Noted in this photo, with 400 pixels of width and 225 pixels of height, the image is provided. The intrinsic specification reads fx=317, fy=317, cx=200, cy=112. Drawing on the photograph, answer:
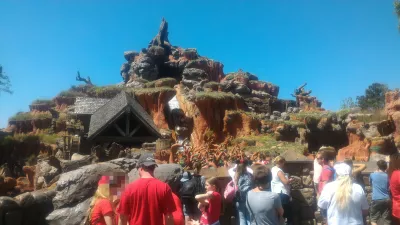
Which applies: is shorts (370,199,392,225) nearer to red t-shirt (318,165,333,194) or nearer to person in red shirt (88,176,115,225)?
red t-shirt (318,165,333,194)

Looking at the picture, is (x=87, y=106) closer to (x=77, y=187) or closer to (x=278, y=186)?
(x=77, y=187)

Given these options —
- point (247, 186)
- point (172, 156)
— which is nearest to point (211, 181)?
point (247, 186)

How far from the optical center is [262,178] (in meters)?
3.74

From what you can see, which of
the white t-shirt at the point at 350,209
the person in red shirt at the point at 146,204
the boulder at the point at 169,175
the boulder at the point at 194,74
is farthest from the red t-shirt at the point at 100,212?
the boulder at the point at 194,74

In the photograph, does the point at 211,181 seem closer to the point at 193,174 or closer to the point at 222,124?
the point at 193,174

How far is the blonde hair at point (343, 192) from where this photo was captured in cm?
393

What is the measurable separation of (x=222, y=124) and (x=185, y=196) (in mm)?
29999

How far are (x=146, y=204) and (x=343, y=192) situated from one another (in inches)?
96.3

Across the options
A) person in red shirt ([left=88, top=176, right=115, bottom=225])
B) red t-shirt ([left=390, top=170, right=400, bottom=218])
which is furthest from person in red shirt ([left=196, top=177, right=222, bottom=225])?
red t-shirt ([left=390, top=170, right=400, bottom=218])

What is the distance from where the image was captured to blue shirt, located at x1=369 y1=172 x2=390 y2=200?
5.62 meters

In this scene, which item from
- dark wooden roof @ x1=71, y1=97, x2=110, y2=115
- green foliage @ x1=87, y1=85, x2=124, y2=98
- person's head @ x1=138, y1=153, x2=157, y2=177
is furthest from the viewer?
green foliage @ x1=87, y1=85, x2=124, y2=98

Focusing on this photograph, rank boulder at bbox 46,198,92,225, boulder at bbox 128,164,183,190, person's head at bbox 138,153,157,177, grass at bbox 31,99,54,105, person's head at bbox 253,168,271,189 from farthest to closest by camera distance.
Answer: grass at bbox 31,99,54,105 < boulder at bbox 128,164,183,190 < boulder at bbox 46,198,92,225 < person's head at bbox 253,168,271,189 < person's head at bbox 138,153,157,177

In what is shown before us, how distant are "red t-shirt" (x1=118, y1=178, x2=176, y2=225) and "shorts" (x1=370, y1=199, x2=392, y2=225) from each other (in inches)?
166

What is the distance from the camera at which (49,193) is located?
665 cm
